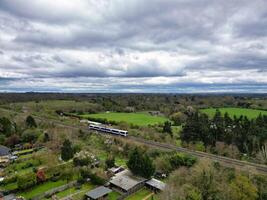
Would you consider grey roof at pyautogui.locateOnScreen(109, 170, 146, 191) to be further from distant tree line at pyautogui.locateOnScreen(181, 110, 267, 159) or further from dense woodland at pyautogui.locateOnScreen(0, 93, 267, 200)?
distant tree line at pyautogui.locateOnScreen(181, 110, 267, 159)

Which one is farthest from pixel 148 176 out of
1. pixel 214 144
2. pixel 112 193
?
pixel 214 144

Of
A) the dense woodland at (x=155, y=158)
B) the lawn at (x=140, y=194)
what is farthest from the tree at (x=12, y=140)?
the lawn at (x=140, y=194)

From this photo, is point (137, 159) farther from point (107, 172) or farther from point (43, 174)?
point (43, 174)

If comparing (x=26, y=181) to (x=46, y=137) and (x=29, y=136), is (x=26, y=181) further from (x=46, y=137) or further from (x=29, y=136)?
(x=29, y=136)

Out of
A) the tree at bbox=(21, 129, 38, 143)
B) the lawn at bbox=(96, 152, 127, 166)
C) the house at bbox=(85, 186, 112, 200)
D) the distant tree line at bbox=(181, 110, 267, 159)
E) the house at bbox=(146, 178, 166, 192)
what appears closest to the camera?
the house at bbox=(85, 186, 112, 200)

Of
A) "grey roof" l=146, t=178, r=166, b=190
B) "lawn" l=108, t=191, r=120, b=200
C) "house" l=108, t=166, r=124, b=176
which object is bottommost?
"lawn" l=108, t=191, r=120, b=200

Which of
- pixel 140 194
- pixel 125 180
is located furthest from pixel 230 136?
pixel 125 180

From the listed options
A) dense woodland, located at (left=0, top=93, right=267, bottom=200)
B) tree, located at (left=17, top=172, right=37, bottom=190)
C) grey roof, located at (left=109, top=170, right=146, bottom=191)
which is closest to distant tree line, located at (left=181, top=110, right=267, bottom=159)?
dense woodland, located at (left=0, top=93, right=267, bottom=200)
